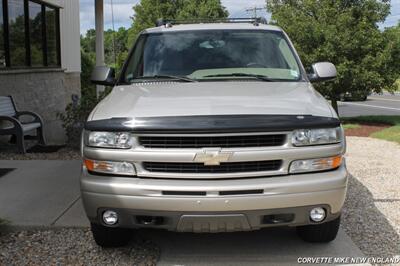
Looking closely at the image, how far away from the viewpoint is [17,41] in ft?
38.3

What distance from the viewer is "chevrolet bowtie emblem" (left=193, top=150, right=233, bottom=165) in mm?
3727

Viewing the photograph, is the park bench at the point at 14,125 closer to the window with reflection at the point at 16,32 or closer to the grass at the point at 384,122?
the window with reflection at the point at 16,32

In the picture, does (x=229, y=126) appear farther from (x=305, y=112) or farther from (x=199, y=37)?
(x=199, y=37)

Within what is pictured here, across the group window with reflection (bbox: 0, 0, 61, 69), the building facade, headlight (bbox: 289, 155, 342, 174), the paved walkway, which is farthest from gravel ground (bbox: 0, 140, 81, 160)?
headlight (bbox: 289, 155, 342, 174)

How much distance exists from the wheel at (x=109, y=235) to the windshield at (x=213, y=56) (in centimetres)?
146

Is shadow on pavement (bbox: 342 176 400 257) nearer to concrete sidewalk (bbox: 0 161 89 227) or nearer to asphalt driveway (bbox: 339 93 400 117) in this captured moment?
concrete sidewalk (bbox: 0 161 89 227)

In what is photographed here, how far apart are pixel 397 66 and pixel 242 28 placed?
29.6 feet

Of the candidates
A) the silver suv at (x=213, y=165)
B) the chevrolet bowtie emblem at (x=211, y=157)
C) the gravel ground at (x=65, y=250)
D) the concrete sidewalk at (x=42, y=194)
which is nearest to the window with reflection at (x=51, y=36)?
the concrete sidewalk at (x=42, y=194)

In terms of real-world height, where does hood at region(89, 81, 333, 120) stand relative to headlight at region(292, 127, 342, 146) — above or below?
above

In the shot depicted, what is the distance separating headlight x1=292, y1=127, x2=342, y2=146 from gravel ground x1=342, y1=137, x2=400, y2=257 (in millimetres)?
1133

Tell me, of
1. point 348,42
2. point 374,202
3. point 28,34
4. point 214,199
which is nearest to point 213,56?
point 214,199

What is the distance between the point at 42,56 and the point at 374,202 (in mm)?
9700

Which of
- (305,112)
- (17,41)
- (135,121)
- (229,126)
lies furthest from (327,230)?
(17,41)

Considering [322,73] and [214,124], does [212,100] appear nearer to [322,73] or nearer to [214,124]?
[214,124]
